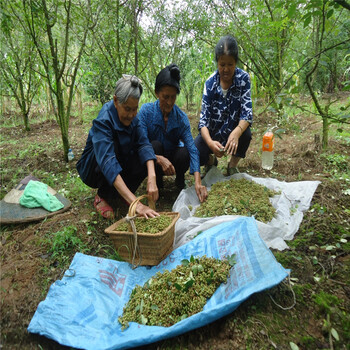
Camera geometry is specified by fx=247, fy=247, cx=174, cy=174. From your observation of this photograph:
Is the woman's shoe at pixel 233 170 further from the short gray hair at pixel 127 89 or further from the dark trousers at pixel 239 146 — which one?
the short gray hair at pixel 127 89

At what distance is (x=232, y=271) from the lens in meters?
1.40

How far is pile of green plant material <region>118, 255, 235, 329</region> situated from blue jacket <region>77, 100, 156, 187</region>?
31.2 inches

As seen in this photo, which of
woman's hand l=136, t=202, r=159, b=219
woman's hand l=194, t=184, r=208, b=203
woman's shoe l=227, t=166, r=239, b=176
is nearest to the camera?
woman's hand l=136, t=202, r=159, b=219

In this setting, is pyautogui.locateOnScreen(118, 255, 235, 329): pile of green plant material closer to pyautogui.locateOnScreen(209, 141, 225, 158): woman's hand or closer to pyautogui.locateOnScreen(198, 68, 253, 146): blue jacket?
pyautogui.locateOnScreen(209, 141, 225, 158): woman's hand

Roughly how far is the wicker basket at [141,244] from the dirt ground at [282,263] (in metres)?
0.31

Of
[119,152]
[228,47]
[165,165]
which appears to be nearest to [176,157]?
[165,165]

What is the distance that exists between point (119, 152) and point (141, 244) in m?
0.92

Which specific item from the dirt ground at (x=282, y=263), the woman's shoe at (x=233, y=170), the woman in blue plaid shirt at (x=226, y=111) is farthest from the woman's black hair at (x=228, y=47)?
the dirt ground at (x=282, y=263)

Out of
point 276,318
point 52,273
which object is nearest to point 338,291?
point 276,318

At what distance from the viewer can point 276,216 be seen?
6.68 ft

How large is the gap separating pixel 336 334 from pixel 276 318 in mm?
234

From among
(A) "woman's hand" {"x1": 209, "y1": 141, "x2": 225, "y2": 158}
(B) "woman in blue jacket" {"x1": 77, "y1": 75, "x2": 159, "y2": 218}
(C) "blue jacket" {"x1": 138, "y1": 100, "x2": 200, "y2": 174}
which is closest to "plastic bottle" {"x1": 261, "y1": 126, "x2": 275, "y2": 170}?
(A) "woman's hand" {"x1": 209, "y1": 141, "x2": 225, "y2": 158}

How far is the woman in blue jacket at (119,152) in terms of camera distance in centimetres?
183

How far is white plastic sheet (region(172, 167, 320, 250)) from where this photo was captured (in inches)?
68.5
